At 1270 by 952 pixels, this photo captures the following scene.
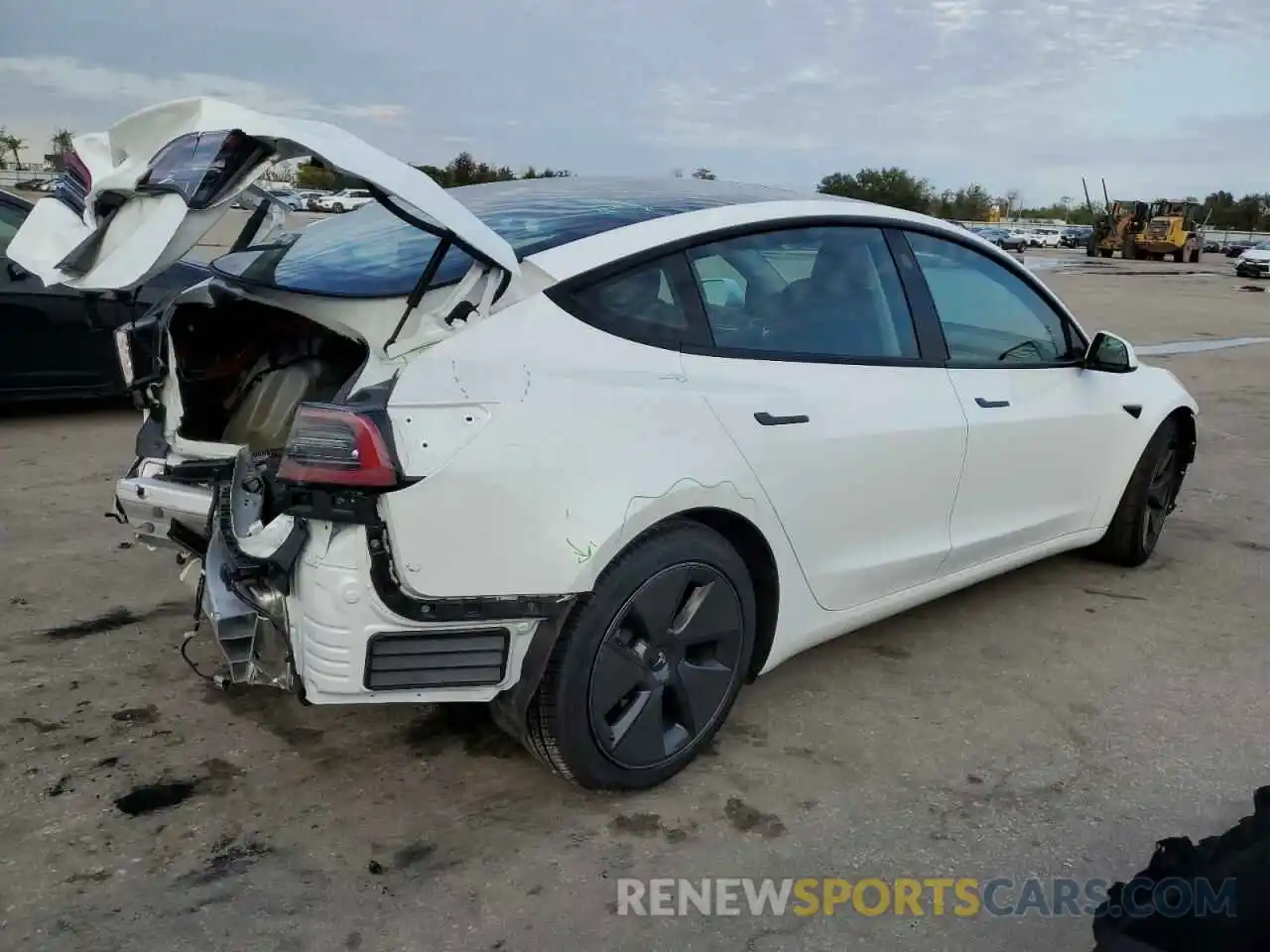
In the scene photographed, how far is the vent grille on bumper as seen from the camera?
2340 mm

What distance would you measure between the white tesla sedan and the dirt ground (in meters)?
0.29

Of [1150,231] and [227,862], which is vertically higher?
[1150,231]

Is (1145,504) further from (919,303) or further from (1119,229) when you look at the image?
(1119,229)

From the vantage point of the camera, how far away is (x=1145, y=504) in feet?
15.3

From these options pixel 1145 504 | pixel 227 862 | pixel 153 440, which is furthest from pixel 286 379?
pixel 1145 504

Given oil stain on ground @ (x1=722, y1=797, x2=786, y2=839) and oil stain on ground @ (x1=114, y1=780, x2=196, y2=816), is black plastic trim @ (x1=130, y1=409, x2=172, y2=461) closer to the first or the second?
oil stain on ground @ (x1=114, y1=780, x2=196, y2=816)

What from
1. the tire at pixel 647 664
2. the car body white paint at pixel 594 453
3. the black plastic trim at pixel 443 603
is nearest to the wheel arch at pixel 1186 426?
the car body white paint at pixel 594 453

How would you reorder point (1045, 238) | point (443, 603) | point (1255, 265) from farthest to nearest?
point (1045, 238), point (1255, 265), point (443, 603)

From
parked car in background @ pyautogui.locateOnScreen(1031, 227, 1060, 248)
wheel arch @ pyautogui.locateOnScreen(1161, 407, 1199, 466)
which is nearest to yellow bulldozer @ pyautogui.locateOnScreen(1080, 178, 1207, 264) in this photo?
parked car in background @ pyautogui.locateOnScreen(1031, 227, 1060, 248)

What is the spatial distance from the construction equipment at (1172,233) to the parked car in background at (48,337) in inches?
1807

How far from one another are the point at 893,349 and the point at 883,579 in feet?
2.40

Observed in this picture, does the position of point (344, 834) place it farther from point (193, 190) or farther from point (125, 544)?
point (125, 544)

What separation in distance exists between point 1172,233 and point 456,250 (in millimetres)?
48132

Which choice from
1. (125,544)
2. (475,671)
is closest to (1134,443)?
(475,671)
